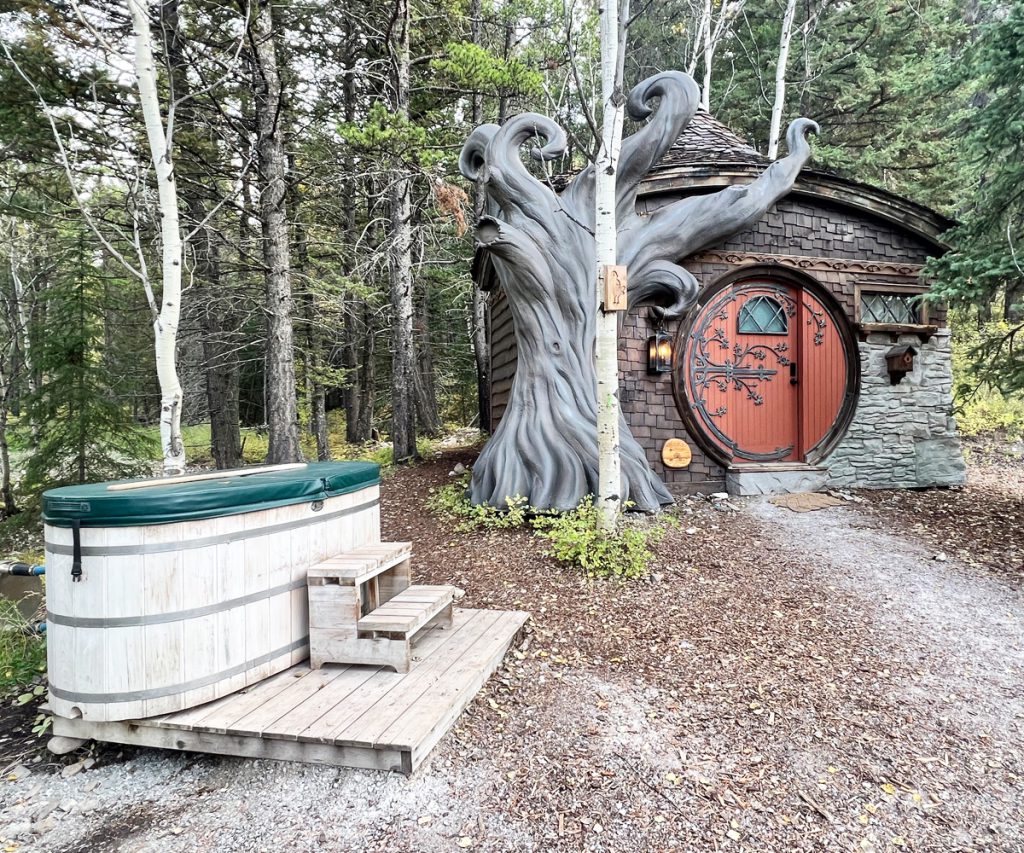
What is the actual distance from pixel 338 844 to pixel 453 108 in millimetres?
12924

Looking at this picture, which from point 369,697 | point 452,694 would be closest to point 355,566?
point 369,697

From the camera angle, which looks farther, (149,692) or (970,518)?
(970,518)

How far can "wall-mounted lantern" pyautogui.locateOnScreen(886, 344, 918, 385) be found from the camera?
7160 millimetres

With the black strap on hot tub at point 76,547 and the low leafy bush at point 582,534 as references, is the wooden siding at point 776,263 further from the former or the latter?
the black strap on hot tub at point 76,547

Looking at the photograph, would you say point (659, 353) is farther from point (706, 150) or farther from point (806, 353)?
point (706, 150)

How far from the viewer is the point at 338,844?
1.83 metres

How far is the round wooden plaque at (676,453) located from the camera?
22.6ft

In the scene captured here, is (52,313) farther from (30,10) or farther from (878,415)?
(878,415)

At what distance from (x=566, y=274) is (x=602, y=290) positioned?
187 cm

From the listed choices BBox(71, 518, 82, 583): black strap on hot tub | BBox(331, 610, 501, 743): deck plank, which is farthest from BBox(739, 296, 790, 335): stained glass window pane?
BBox(71, 518, 82, 583): black strap on hot tub

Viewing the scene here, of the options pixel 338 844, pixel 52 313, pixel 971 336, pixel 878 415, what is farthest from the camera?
pixel 971 336

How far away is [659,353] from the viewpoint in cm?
677

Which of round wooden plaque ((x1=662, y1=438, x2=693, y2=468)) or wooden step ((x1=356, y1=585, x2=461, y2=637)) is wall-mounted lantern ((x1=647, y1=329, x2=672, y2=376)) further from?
wooden step ((x1=356, y1=585, x2=461, y2=637))

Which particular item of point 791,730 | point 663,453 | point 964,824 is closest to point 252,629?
point 791,730
